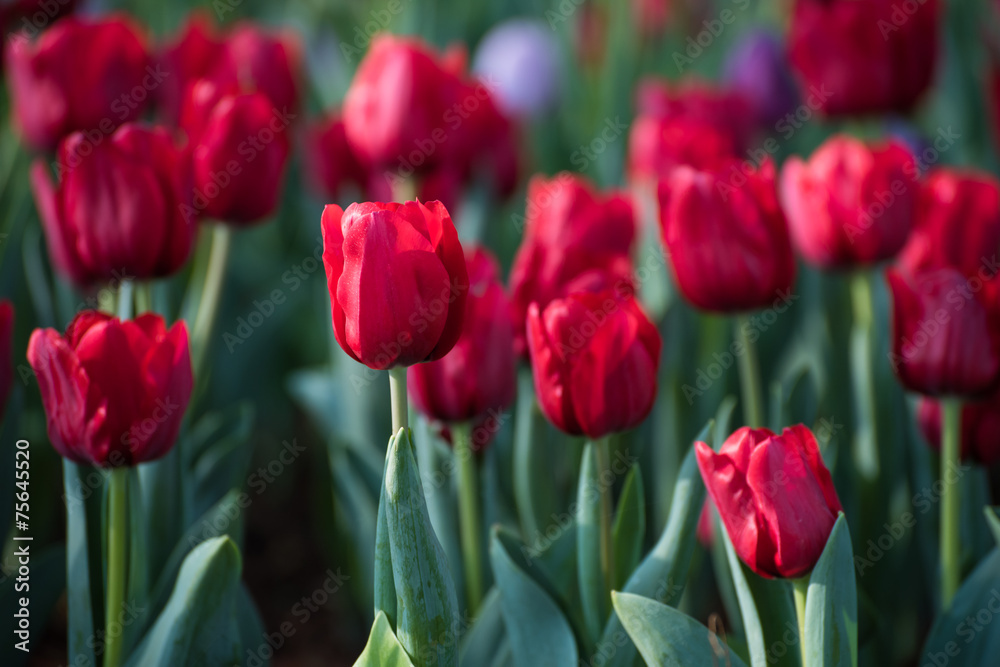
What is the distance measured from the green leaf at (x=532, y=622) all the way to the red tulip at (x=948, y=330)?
42 centimetres

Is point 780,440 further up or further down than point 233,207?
further down

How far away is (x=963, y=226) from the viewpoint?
1.09 m

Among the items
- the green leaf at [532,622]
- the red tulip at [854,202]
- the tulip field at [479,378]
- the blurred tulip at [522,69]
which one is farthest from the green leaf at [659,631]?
the blurred tulip at [522,69]

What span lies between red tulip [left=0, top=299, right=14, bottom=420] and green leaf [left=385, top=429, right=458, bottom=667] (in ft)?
1.42

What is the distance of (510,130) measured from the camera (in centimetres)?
158

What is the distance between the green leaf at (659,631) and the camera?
73cm

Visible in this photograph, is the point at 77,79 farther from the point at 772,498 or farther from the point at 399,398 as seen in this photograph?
the point at 772,498

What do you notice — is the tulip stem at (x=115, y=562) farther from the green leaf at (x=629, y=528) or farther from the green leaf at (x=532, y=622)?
the green leaf at (x=629, y=528)

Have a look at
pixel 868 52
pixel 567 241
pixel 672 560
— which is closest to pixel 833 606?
pixel 672 560

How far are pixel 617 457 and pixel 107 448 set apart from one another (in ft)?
1.96

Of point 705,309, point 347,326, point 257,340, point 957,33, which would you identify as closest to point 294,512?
point 257,340

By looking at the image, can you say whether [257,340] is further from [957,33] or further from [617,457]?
[957,33]

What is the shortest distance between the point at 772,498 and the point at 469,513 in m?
0.37

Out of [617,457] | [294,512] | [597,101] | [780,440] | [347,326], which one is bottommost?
[294,512]
